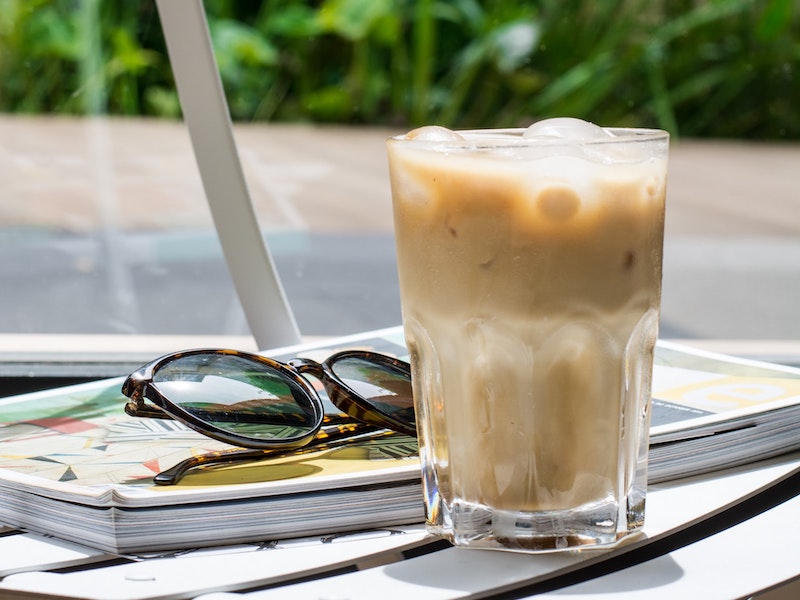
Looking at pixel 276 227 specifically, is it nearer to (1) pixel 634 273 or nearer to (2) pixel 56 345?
(2) pixel 56 345

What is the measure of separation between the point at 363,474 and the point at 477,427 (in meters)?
0.05

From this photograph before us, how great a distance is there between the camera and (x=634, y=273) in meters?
0.34

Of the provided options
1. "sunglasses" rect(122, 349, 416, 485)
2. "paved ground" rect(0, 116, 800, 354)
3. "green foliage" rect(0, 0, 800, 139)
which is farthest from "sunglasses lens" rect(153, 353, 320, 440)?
"green foliage" rect(0, 0, 800, 139)

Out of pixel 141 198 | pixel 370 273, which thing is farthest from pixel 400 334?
pixel 141 198

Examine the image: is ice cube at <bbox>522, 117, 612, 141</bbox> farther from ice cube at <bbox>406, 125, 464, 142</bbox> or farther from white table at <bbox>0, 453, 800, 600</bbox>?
white table at <bbox>0, 453, 800, 600</bbox>

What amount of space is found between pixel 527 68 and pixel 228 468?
5.39 feet

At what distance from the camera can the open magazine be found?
34 cm

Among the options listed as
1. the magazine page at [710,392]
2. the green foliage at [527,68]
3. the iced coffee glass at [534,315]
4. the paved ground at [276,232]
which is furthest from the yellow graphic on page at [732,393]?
the green foliage at [527,68]

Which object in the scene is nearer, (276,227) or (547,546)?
(547,546)

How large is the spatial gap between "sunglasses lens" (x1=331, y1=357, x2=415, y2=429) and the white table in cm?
7

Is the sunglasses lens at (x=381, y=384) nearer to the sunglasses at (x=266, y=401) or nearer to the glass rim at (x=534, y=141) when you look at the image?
the sunglasses at (x=266, y=401)

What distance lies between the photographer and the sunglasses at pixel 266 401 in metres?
0.38

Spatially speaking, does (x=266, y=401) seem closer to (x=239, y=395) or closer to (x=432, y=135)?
(x=239, y=395)

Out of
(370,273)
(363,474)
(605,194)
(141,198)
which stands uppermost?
(605,194)
